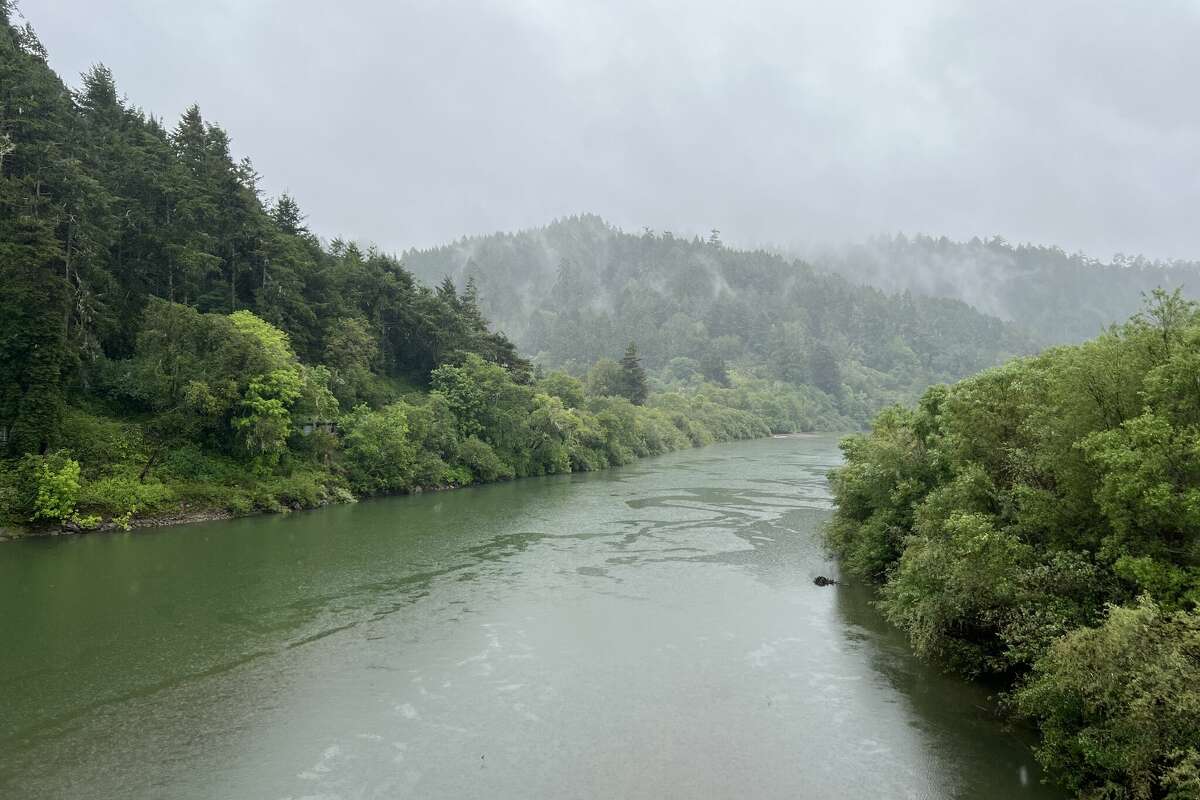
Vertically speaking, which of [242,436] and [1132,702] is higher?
[242,436]

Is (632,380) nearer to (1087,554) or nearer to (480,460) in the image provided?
(480,460)

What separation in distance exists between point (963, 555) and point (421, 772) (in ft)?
46.1

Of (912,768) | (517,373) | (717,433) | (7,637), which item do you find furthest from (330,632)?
(717,433)

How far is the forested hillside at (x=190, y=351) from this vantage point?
39.3 metres

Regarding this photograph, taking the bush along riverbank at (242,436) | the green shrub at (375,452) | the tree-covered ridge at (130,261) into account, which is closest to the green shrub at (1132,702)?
the bush along riverbank at (242,436)

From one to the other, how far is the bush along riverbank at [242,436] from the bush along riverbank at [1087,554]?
3841cm

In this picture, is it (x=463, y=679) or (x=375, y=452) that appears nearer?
(x=463, y=679)

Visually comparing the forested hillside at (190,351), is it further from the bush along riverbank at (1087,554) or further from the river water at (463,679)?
the bush along riverbank at (1087,554)

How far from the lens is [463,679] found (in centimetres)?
2077

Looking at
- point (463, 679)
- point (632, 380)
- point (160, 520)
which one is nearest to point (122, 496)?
point (160, 520)

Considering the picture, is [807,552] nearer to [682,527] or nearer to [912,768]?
[682,527]

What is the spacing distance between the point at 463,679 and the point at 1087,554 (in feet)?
52.4

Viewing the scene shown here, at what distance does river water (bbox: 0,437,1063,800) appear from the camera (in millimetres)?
15516

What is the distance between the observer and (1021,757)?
16406 mm
